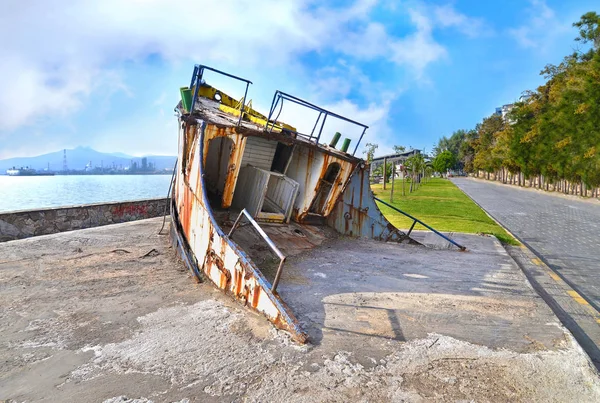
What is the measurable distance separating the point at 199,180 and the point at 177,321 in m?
2.77

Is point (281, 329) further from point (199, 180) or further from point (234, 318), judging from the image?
point (199, 180)

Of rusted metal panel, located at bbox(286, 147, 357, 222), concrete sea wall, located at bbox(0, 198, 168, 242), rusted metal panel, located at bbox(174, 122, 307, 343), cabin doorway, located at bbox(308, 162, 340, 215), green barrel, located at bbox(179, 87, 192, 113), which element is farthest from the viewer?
concrete sea wall, located at bbox(0, 198, 168, 242)

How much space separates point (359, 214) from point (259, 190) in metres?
2.58

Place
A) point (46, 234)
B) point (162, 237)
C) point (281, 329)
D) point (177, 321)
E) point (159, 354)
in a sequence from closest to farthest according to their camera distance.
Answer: point (159, 354), point (281, 329), point (177, 321), point (162, 237), point (46, 234)

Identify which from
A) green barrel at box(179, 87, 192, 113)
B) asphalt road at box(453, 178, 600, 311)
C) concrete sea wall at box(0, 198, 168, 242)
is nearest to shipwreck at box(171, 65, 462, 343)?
green barrel at box(179, 87, 192, 113)

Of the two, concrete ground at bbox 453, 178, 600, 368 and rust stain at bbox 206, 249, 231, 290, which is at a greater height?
rust stain at bbox 206, 249, 231, 290

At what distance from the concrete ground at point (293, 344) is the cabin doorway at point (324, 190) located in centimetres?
283

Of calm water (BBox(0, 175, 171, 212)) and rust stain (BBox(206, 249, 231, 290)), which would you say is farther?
calm water (BBox(0, 175, 171, 212))

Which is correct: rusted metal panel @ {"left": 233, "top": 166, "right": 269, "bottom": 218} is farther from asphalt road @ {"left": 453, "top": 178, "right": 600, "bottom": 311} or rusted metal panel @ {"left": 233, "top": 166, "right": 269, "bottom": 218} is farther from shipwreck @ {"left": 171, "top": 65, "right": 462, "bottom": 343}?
asphalt road @ {"left": 453, "top": 178, "right": 600, "bottom": 311}

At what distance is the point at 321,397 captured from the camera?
3316 mm

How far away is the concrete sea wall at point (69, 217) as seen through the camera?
35.0ft

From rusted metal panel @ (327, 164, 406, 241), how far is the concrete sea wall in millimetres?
4419

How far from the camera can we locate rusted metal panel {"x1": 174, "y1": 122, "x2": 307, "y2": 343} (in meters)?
4.72

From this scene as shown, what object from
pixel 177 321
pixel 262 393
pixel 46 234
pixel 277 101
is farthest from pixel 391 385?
pixel 46 234
